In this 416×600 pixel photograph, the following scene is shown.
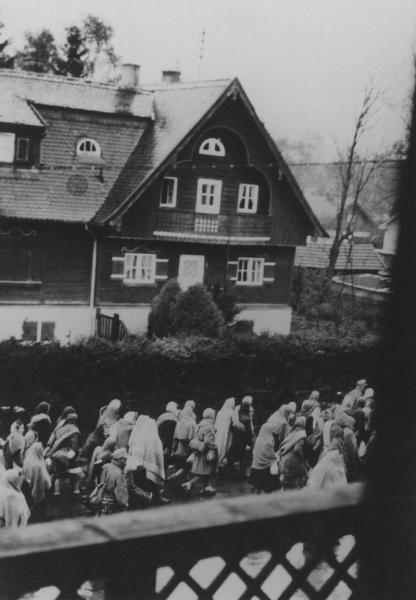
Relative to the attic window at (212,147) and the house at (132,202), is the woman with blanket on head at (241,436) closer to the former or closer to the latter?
the house at (132,202)

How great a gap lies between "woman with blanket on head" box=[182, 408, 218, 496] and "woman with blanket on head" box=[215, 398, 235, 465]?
26 cm

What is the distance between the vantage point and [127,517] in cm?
102

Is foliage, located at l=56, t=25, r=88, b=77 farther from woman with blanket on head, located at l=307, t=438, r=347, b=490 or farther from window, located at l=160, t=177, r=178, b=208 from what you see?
woman with blanket on head, located at l=307, t=438, r=347, b=490

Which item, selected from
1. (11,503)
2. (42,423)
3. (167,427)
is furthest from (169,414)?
(11,503)

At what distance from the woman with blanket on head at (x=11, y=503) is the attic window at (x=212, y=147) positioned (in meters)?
4.47

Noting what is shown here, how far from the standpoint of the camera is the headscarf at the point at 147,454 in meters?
5.79

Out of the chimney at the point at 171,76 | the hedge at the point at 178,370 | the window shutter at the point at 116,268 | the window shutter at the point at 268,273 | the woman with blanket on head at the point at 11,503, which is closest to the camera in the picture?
the woman with blanket on head at the point at 11,503

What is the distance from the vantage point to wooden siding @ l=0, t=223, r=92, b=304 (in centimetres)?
695

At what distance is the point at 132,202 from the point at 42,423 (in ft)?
8.93

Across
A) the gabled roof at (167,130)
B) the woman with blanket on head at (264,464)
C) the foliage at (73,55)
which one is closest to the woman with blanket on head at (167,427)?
the woman with blanket on head at (264,464)

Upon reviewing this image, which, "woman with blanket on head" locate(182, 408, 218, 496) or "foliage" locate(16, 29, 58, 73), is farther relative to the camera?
"woman with blanket on head" locate(182, 408, 218, 496)

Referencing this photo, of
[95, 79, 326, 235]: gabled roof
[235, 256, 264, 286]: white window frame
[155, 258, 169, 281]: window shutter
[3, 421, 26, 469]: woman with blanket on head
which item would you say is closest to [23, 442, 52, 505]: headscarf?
[3, 421, 26, 469]: woman with blanket on head

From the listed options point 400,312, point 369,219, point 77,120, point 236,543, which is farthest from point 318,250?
point 236,543

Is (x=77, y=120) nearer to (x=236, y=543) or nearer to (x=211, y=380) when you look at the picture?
(x=211, y=380)
